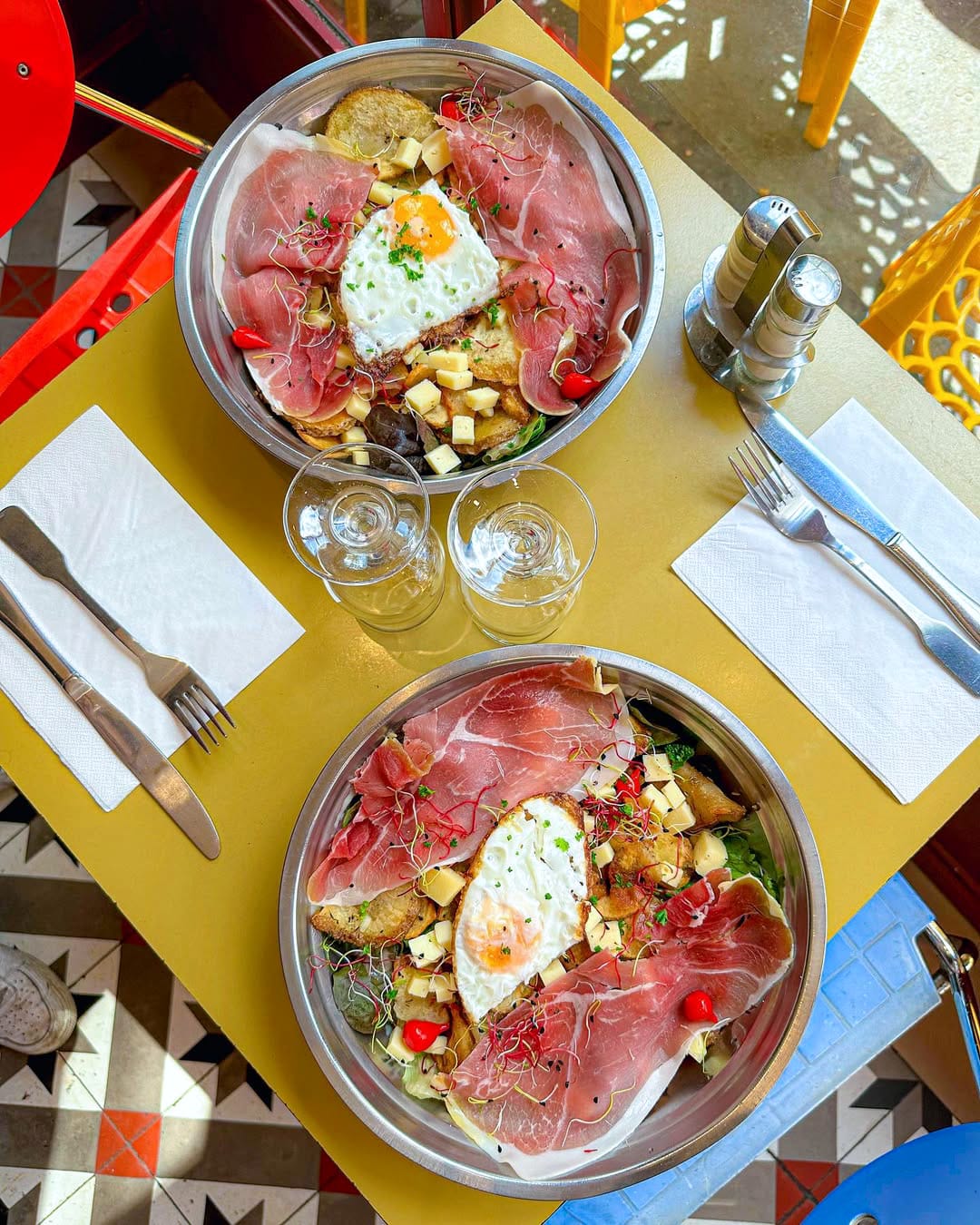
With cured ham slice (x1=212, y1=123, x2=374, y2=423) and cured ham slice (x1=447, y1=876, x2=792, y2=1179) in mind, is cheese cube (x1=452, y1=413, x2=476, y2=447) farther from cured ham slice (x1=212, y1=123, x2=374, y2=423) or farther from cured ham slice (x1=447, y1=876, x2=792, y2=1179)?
cured ham slice (x1=447, y1=876, x2=792, y2=1179)

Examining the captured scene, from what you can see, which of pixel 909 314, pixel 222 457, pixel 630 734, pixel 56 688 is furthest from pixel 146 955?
pixel 909 314

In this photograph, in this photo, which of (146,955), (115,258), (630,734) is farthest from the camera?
(146,955)

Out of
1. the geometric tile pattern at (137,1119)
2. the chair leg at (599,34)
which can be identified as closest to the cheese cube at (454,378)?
the chair leg at (599,34)

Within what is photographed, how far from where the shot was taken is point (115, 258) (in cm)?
198

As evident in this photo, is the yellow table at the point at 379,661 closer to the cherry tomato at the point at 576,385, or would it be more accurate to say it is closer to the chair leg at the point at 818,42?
the cherry tomato at the point at 576,385

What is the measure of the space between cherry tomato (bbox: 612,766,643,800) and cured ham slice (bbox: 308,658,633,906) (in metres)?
0.03

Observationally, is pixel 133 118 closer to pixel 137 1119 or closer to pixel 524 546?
pixel 524 546

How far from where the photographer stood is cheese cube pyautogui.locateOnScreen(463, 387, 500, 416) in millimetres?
1521

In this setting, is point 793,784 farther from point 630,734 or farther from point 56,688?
point 56,688

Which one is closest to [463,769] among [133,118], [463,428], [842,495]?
[463,428]

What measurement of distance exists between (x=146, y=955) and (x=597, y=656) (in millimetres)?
1790

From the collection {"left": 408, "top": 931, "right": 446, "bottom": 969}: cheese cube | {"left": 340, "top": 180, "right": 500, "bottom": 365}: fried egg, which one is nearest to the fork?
{"left": 340, "top": 180, "right": 500, "bottom": 365}: fried egg

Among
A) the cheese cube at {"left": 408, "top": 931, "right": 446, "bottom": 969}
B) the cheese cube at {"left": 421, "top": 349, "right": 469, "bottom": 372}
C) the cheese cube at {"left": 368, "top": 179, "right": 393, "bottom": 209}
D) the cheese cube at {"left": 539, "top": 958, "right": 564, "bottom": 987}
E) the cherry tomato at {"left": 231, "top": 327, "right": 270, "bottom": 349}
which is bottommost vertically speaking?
the cheese cube at {"left": 539, "top": 958, "right": 564, "bottom": 987}

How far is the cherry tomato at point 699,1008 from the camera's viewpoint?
4.55 ft
